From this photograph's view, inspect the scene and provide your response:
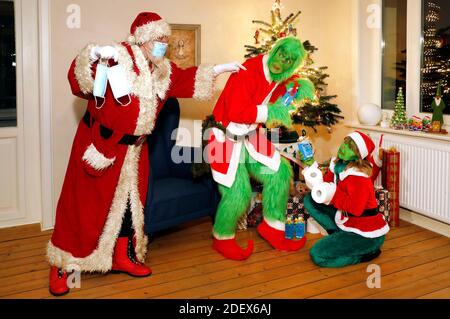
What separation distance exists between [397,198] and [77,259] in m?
2.46

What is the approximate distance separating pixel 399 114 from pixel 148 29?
225cm

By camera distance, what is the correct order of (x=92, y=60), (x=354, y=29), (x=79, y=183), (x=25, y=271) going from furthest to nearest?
(x=354, y=29)
(x=25, y=271)
(x=79, y=183)
(x=92, y=60)

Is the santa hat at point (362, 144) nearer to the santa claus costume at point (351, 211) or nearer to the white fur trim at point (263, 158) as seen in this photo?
the santa claus costume at point (351, 211)

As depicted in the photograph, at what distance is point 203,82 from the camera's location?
9.41ft

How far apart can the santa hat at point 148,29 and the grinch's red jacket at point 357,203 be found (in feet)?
4.60

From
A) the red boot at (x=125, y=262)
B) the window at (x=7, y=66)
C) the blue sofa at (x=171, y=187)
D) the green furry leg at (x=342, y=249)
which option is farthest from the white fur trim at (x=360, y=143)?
the window at (x=7, y=66)

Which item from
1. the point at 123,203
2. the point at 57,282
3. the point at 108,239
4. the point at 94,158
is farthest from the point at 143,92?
the point at 57,282

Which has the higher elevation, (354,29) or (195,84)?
(354,29)

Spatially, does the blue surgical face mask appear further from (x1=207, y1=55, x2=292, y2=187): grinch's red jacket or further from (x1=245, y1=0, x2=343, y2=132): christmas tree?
(x1=245, y1=0, x2=343, y2=132): christmas tree

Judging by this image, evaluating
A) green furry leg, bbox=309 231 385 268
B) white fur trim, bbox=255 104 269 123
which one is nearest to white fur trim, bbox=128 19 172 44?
white fur trim, bbox=255 104 269 123

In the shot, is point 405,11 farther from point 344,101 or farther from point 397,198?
point 397,198
